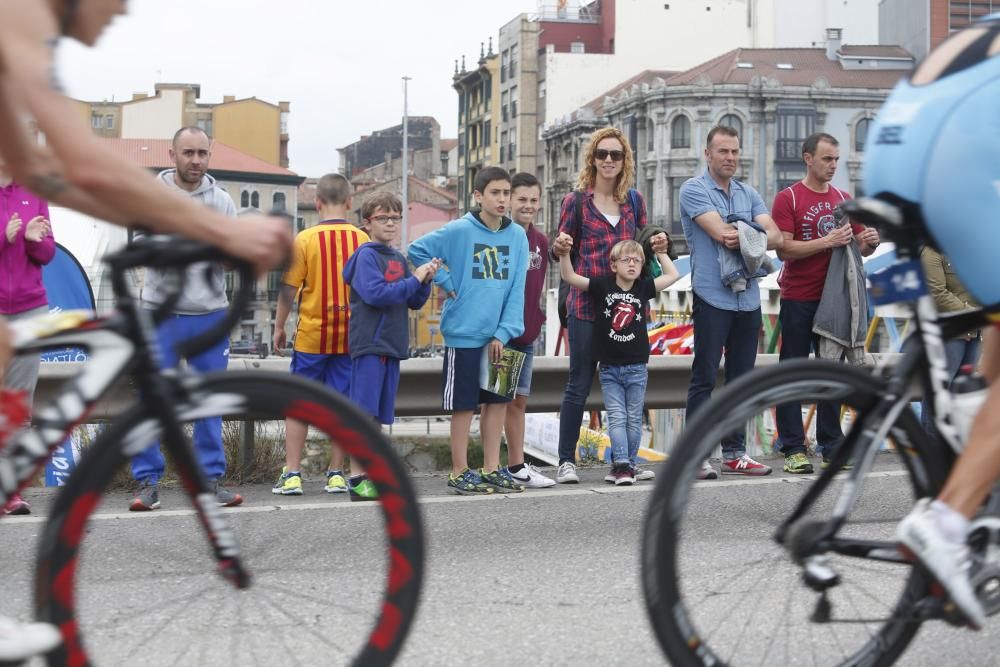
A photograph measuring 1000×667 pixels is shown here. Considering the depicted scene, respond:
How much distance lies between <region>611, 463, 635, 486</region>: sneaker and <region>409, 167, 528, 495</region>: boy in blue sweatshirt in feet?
1.90

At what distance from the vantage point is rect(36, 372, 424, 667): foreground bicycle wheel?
8.68ft

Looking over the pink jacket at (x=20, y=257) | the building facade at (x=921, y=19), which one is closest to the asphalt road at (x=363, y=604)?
the pink jacket at (x=20, y=257)

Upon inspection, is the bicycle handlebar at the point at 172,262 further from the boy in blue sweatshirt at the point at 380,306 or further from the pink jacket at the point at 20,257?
the boy in blue sweatshirt at the point at 380,306

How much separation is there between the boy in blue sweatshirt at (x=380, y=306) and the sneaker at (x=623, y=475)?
4.40 feet

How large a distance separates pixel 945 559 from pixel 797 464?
5.01 metres

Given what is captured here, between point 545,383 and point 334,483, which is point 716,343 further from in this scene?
point 334,483

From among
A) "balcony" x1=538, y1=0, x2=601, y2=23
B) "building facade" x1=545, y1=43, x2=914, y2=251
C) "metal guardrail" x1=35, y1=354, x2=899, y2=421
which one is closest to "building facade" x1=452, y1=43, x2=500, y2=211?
"balcony" x1=538, y1=0, x2=601, y2=23

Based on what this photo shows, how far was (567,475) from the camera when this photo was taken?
25.6ft

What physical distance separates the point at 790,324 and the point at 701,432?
570 centimetres

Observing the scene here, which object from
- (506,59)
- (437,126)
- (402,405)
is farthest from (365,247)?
(437,126)

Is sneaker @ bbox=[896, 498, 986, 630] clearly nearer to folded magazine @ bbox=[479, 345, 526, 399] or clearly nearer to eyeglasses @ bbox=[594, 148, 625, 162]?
folded magazine @ bbox=[479, 345, 526, 399]

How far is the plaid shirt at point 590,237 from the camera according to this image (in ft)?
26.3

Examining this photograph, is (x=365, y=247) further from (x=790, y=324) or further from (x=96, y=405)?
(x=96, y=405)

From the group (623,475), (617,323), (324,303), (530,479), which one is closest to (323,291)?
(324,303)
